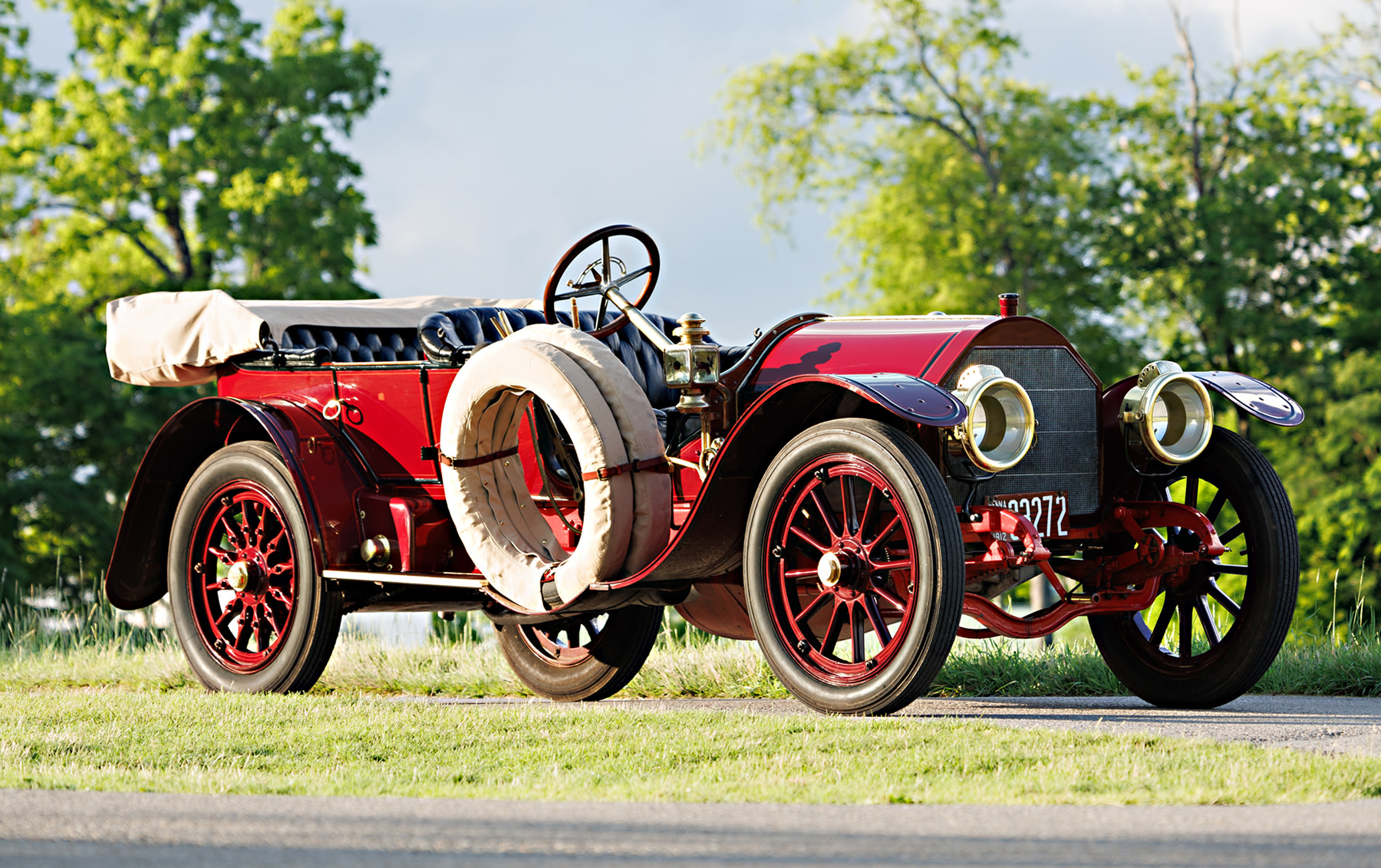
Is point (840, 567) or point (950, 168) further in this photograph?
point (950, 168)

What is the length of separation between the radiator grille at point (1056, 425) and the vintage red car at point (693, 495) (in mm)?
13

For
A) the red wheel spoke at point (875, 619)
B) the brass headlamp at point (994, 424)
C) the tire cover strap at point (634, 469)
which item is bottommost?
the red wheel spoke at point (875, 619)

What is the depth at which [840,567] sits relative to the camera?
5836 mm

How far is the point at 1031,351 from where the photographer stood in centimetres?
657

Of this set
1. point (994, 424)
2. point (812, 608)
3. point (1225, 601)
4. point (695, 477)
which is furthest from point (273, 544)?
point (1225, 601)

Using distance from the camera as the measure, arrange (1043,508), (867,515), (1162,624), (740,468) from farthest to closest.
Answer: (1162,624) → (1043,508) → (740,468) → (867,515)

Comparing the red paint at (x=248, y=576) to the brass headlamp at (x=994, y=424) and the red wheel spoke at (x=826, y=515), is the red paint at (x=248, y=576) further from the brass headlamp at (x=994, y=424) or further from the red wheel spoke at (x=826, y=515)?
the brass headlamp at (x=994, y=424)

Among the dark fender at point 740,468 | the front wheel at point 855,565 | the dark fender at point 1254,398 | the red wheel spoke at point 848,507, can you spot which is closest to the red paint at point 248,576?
the dark fender at point 740,468

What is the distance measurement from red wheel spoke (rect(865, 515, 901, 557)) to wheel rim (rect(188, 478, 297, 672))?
3.02 metres

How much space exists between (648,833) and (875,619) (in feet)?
6.87

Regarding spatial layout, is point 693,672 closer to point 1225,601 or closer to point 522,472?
point 522,472

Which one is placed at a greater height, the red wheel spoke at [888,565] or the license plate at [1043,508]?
the license plate at [1043,508]

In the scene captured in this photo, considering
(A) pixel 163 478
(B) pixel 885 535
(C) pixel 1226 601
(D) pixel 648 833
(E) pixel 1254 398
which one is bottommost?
(D) pixel 648 833

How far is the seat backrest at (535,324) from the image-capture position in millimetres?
7668
